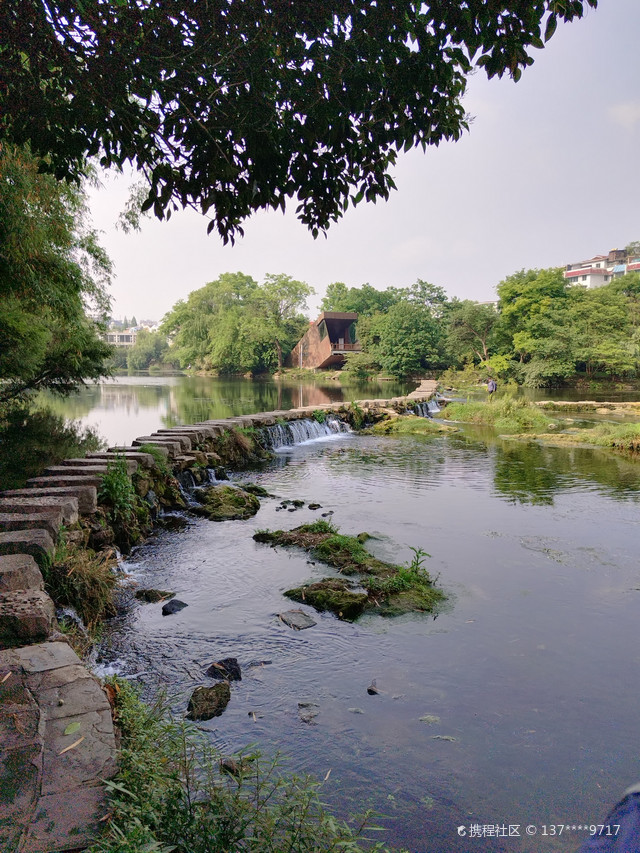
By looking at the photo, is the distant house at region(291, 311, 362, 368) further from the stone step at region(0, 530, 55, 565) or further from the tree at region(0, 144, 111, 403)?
the stone step at region(0, 530, 55, 565)

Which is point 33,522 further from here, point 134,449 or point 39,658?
point 134,449

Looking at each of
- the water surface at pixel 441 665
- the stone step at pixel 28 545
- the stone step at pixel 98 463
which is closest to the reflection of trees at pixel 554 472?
the water surface at pixel 441 665

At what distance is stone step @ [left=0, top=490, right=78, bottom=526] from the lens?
17.8 ft

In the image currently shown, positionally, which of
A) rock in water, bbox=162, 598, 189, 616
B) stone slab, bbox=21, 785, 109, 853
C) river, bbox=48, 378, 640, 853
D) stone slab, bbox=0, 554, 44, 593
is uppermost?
stone slab, bbox=0, 554, 44, 593

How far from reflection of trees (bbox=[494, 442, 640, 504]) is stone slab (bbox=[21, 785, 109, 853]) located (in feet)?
27.6

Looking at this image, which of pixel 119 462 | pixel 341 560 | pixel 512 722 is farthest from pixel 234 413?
pixel 512 722

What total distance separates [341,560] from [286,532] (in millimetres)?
1143

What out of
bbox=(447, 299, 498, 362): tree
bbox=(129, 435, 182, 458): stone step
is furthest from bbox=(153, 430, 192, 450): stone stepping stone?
bbox=(447, 299, 498, 362): tree

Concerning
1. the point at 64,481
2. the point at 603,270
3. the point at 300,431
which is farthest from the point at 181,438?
the point at 603,270

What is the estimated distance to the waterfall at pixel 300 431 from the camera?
15281mm

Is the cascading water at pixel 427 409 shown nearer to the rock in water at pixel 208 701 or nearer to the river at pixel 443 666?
the river at pixel 443 666

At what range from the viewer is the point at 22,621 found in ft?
10.9

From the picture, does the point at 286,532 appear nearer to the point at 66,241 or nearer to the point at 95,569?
the point at 95,569

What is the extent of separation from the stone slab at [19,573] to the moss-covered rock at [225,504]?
12.9 feet
